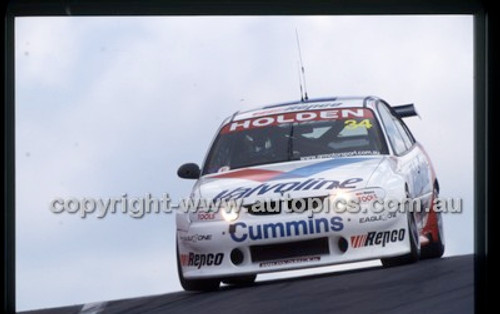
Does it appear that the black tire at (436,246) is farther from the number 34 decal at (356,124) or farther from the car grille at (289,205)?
the car grille at (289,205)

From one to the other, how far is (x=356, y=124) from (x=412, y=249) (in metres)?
0.61

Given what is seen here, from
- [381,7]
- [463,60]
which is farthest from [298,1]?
[463,60]

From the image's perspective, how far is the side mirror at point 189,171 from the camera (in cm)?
447

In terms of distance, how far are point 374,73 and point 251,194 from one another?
778mm

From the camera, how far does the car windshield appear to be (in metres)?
4.52

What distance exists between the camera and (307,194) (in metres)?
4.36

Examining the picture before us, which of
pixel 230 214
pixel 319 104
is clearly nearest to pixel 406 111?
pixel 319 104

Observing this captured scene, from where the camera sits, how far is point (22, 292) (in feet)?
14.5

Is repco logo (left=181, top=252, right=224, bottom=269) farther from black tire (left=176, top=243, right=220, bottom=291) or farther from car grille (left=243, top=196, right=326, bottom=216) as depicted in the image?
car grille (left=243, top=196, right=326, bottom=216)

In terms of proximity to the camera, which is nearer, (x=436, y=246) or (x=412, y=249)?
(x=412, y=249)

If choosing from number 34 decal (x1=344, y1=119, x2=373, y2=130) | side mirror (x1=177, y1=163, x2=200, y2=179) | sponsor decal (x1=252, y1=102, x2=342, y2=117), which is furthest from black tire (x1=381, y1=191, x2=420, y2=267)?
side mirror (x1=177, y1=163, x2=200, y2=179)

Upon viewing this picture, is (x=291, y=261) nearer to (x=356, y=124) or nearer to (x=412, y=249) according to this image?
(x=412, y=249)

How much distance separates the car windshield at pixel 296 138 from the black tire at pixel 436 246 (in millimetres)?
390

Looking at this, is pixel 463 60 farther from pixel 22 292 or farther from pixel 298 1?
pixel 22 292
